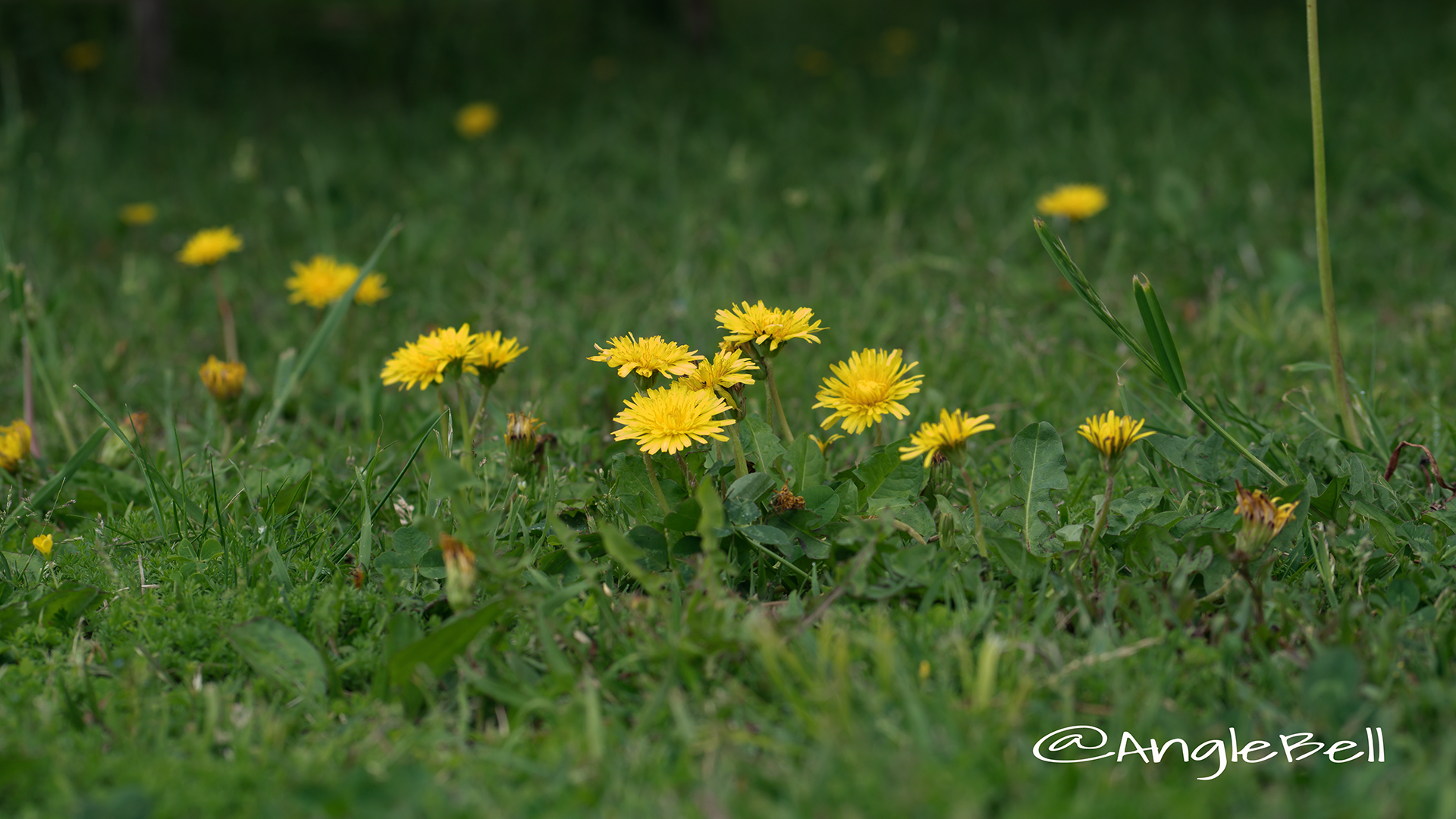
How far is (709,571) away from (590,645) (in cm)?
19

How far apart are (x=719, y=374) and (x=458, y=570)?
0.44 metres

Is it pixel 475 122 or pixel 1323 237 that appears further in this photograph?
pixel 475 122

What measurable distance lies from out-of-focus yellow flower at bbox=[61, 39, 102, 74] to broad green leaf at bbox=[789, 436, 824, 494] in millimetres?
5208

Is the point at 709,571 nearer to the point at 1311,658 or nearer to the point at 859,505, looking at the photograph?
the point at 859,505

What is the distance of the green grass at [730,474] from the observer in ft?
3.76

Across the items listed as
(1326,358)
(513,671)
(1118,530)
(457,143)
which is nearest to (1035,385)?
(1326,358)

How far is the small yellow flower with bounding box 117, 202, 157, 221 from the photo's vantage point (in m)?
3.35

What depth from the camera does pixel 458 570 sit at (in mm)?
1333

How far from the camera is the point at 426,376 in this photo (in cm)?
161

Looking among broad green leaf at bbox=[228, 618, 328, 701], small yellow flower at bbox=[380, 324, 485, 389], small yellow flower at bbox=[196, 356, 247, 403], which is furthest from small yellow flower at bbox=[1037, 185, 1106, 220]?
broad green leaf at bbox=[228, 618, 328, 701]

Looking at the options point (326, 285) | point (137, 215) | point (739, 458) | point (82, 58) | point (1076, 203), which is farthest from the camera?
point (82, 58)

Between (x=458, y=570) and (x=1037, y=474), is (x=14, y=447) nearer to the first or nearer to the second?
(x=458, y=570)

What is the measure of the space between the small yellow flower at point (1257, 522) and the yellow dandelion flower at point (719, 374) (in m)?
0.64
